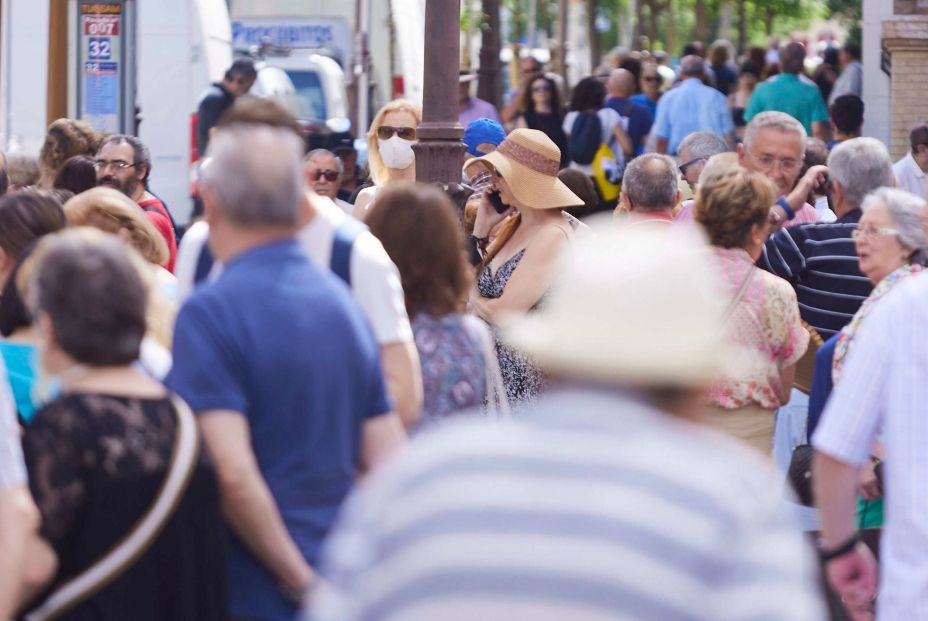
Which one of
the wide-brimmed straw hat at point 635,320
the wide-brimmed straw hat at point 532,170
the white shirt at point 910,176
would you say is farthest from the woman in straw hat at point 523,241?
the white shirt at point 910,176

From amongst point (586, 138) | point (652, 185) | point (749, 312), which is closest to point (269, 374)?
point (749, 312)

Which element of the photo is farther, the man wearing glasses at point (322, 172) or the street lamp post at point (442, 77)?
the street lamp post at point (442, 77)

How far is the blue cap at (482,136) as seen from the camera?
10516 mm

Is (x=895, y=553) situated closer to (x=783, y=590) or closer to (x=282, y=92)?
(x=783, y=590)

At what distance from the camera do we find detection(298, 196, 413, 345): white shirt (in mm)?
4246

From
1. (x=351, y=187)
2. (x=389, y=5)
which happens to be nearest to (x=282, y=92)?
(x=389, y=5)

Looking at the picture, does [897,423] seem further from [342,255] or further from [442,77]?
[442,77]

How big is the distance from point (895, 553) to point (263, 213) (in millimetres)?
1534

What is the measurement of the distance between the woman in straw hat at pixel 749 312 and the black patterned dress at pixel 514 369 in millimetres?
1002

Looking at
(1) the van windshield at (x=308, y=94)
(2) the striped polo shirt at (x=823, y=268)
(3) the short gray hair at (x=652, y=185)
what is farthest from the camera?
(1) the van windshield at (x=308, y=94)

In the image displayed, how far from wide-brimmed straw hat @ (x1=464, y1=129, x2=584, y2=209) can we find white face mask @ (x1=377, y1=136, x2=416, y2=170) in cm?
174

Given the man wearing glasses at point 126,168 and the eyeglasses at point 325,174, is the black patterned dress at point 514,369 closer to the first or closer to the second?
the eyeglasses at point 325,174

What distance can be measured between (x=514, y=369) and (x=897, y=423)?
277cm

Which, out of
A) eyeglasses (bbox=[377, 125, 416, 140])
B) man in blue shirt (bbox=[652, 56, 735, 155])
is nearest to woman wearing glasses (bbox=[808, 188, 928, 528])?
eyeglasses (bbox=[377, 125, 416, 140])
